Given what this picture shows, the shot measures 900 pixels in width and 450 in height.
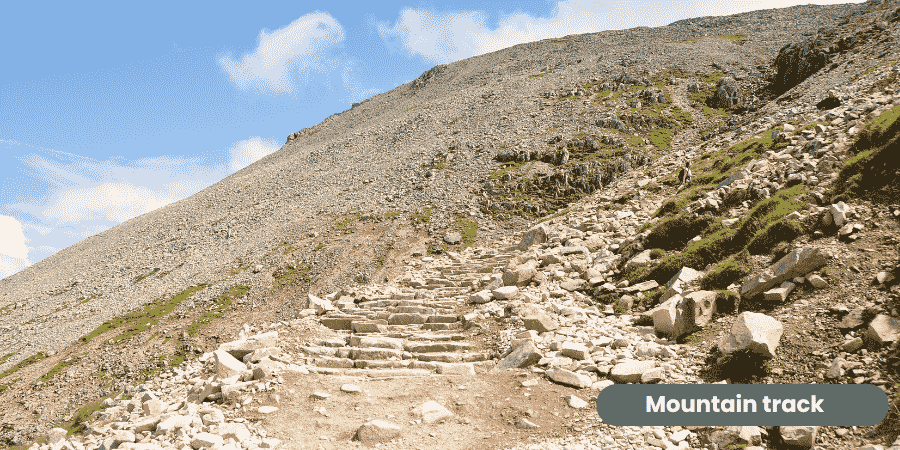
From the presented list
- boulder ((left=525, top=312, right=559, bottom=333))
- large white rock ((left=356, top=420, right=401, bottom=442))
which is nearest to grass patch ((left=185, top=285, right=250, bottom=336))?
large white rock ((left=356, top=420, right=401, bottom=442))

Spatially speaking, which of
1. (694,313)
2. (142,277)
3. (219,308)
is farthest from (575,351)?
(142,277)

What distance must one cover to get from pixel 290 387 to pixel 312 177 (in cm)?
4789

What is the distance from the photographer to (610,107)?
58.2m

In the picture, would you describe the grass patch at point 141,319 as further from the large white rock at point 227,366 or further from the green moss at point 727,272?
the green moss at point 727,272

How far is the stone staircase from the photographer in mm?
18047

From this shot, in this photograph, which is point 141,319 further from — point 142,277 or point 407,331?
point 407,331

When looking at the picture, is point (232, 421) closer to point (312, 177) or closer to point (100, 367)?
point (100, 367)

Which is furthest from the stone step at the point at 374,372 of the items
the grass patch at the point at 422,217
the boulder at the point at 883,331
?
the grass patch at the point at 422,217

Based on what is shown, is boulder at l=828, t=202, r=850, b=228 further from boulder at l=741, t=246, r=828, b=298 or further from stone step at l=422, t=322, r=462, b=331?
stone step at l=422, t=322, r=462, b=331

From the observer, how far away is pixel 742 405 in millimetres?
10797

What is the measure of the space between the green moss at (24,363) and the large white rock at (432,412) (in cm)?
3782

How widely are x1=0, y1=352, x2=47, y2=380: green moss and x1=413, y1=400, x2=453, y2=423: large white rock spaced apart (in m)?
37.8

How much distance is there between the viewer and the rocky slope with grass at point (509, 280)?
12547 mm

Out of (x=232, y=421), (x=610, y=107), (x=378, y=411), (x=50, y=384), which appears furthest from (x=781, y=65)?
(x=50, y=384)
